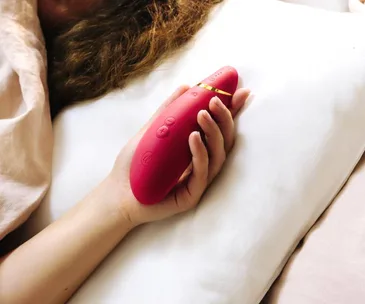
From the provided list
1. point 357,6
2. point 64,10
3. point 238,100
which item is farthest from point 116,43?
point 357,6

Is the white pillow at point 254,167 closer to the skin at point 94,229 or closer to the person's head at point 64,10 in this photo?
the skin at point 94,229

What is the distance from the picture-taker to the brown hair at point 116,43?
2.46 ft

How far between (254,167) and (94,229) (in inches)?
8.2

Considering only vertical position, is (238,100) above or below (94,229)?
above

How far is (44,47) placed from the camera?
0.82 meters

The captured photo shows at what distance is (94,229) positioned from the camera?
595 millimetres

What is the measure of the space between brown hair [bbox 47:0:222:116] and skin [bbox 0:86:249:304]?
0.17 m

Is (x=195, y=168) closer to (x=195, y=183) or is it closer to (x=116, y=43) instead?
(x=195, y=183)

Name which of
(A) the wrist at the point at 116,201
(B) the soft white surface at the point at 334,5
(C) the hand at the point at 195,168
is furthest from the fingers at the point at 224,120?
(B) the soft white surface at the point at 334,5

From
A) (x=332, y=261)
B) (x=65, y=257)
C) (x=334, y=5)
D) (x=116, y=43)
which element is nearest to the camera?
(x=332, y=261)

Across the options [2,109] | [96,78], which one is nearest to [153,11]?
[96,78]

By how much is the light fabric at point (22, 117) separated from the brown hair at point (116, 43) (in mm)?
37

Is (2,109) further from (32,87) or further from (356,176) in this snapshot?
(356,176)

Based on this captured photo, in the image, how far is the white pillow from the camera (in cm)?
52
